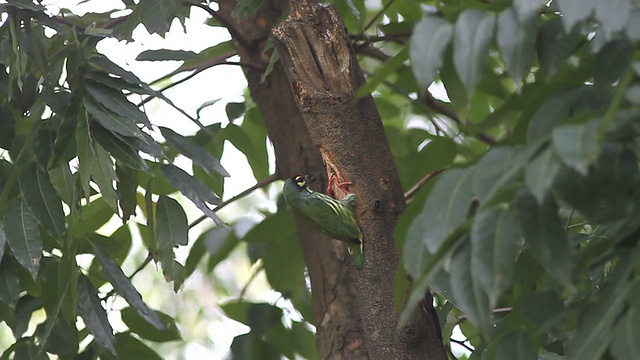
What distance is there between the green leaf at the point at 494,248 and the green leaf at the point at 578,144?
11 cm

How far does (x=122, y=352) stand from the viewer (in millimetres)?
2152

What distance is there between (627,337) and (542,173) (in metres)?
0.21

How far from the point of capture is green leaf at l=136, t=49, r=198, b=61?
79.6 inches

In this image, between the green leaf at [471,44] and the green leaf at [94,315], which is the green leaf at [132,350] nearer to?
the green leaf at [94,315]

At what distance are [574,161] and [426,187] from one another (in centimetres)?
66

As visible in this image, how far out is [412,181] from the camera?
7.55 ft

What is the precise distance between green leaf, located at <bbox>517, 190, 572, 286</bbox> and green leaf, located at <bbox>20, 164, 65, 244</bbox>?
1027mm

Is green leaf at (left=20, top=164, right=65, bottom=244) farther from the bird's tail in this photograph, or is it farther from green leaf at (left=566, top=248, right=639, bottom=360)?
green leaf at (left=566, top=248, right=639, bottom=360)

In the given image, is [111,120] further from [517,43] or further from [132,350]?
[517,43]

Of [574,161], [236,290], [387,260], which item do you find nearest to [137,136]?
[387,260]

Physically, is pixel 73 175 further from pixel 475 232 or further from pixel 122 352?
pixel 475 232

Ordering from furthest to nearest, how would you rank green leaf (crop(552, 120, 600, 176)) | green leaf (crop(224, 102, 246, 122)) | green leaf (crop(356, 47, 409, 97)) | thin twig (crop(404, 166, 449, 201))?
green leaf (crop(224, 102, 246, 122))
thin twig (crop(404, 166, 449, 201))
green leaf (crop(356, 47, 409, 97))
green leaf (crop(552, 120, 600, 176))

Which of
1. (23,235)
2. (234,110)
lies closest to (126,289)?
(23,235)

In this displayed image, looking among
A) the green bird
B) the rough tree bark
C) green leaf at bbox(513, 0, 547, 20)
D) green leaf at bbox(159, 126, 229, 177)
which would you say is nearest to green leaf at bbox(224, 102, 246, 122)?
the green bird
